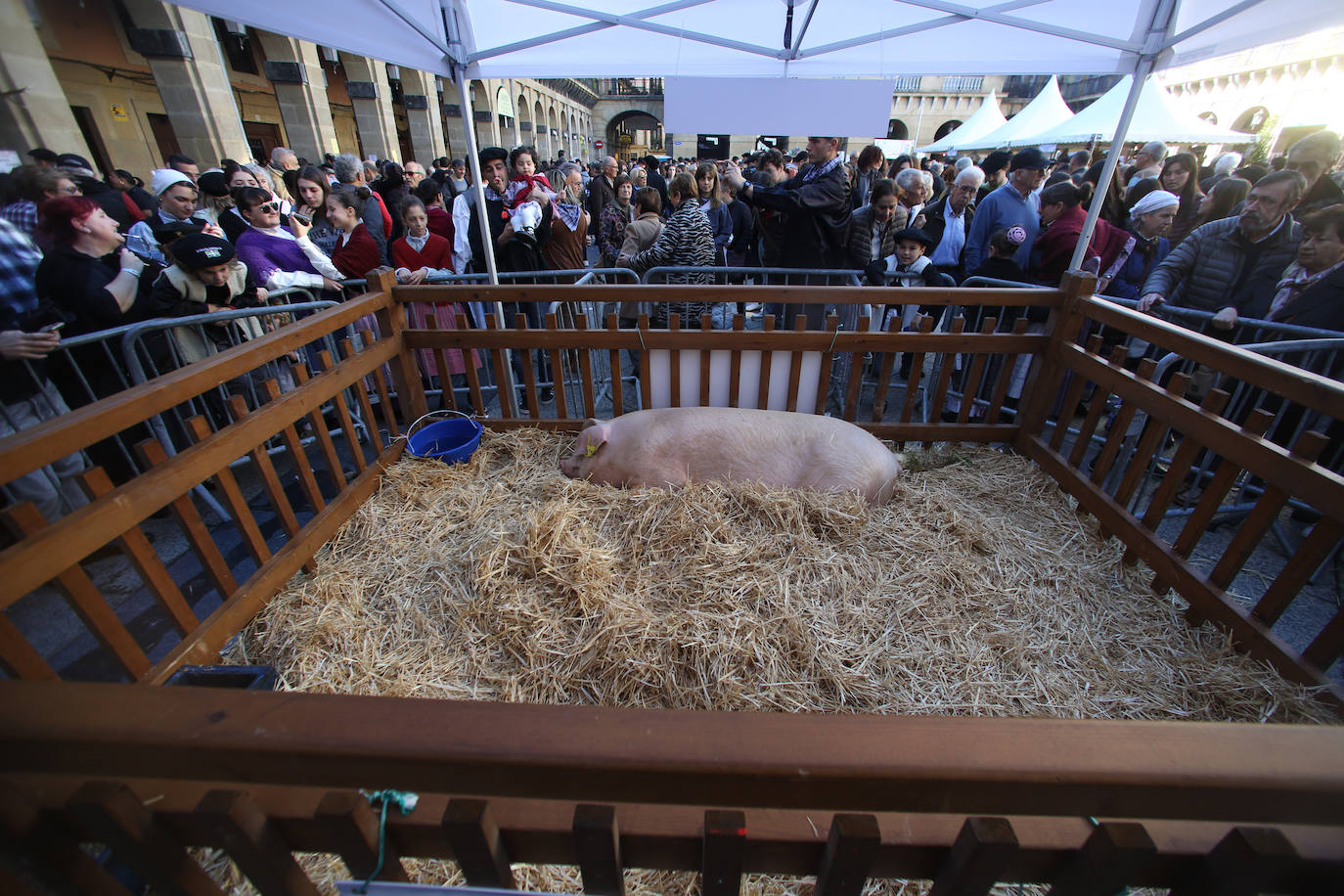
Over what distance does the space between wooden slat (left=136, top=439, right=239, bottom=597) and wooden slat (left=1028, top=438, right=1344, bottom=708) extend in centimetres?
391

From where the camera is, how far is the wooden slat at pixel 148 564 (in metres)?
1.77

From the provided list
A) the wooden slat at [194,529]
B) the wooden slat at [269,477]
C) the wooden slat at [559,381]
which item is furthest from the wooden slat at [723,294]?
the wooden slat at [194,529]

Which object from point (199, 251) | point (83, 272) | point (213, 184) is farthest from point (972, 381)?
point (213, 184)

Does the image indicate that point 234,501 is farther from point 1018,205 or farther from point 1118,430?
point 1018,205

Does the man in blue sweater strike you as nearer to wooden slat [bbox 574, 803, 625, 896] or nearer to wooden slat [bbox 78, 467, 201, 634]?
wooden slat [bbox 574, 803, 625, 896]

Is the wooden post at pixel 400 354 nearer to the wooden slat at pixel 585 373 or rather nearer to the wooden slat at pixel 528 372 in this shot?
the wooden slat at pixel 528 372

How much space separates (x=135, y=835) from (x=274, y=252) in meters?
A: 4.62

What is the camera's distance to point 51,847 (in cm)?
93

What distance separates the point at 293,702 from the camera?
782mm

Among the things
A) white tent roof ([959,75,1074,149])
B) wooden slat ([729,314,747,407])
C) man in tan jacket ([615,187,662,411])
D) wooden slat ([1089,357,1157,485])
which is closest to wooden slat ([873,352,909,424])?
wooden slat ([729,314,747,407])

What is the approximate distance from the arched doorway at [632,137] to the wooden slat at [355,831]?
1697 inches

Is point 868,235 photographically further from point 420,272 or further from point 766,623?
point 766,623

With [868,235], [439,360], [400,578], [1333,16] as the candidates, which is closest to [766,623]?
[400,578]

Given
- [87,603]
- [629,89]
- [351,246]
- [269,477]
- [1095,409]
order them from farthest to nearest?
[629,89] < [351,246] < [1095,409] < [269,477] < [87,603]
